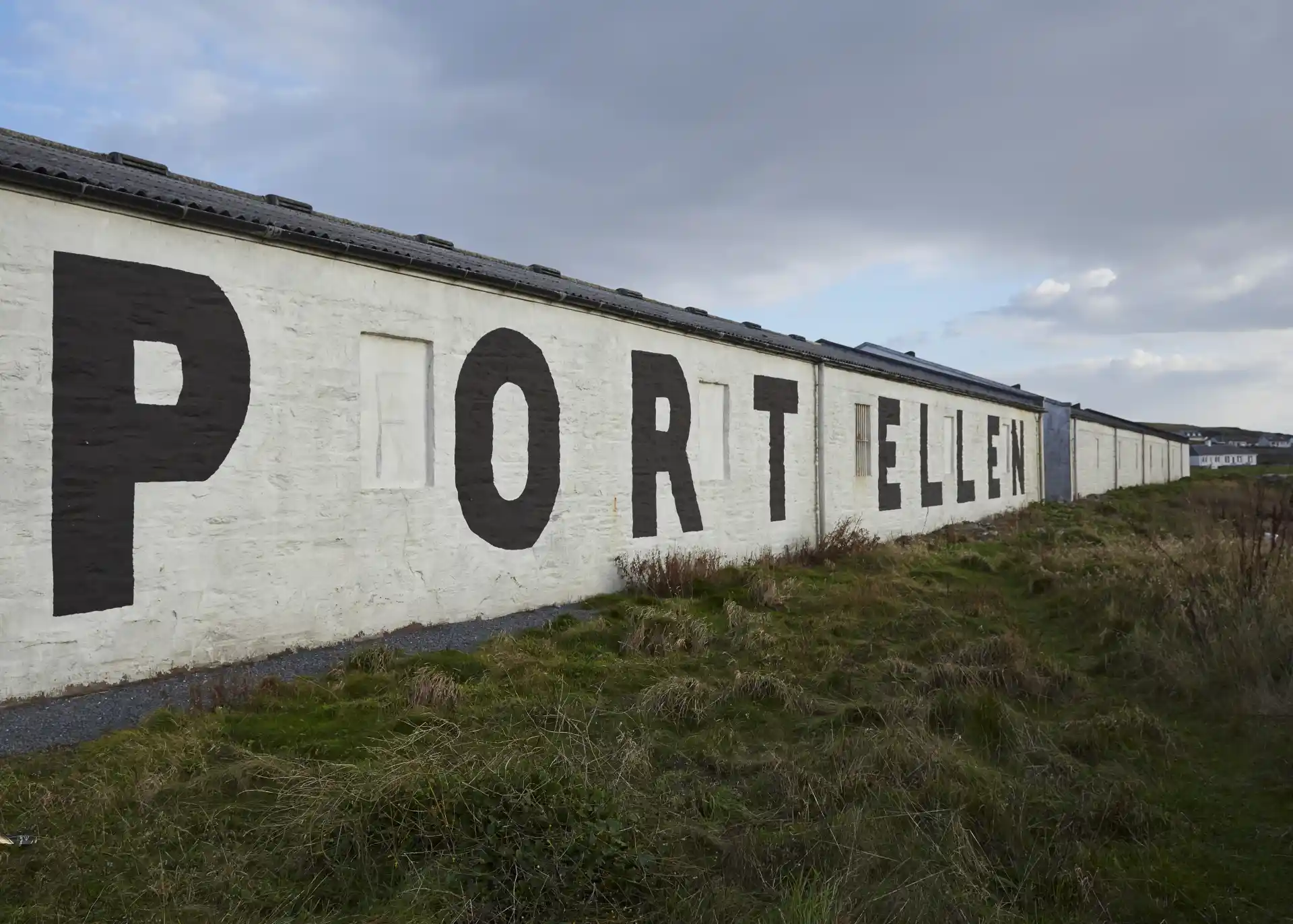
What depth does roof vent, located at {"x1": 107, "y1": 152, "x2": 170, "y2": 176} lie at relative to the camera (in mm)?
8844

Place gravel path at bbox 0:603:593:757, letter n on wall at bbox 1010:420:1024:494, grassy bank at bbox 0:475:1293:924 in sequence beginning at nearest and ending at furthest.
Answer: grassy bank at bbox 0:475:1293:924, gravel path at bbox 0:603:593:757, letter n on wall at bbox 1010:420:1024:494

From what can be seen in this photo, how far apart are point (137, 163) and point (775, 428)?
957cm

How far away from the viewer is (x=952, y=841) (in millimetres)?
3865

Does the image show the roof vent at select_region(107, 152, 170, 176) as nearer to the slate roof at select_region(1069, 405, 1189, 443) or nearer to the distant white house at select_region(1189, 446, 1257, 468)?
the slate roof at select_region(1069, 405, 1189, 443)

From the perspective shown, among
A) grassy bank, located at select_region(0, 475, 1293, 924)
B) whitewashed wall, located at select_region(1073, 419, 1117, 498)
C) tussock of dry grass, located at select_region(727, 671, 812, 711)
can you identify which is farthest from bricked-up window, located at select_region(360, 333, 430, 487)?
whitewashed wall, located at select_region(1073, 419, 1117, 498)

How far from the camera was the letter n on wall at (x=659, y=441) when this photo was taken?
11.5m

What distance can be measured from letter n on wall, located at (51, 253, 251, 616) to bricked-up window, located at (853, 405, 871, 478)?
497 inches

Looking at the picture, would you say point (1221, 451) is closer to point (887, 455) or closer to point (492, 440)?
point (887, 455)

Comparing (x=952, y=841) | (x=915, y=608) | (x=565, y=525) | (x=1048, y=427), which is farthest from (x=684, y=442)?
(x=1048, y=427)

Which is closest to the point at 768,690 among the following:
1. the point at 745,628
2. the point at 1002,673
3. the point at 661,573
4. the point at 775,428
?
the point at 1002,673

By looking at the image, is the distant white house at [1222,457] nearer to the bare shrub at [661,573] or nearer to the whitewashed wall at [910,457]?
the whitewashed wall at [910,457]

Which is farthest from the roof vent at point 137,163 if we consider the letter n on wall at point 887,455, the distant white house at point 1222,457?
the distant white house at point 1222,457

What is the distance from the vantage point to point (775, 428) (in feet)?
47.8

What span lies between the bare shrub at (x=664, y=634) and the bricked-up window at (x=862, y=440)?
9.21 m
